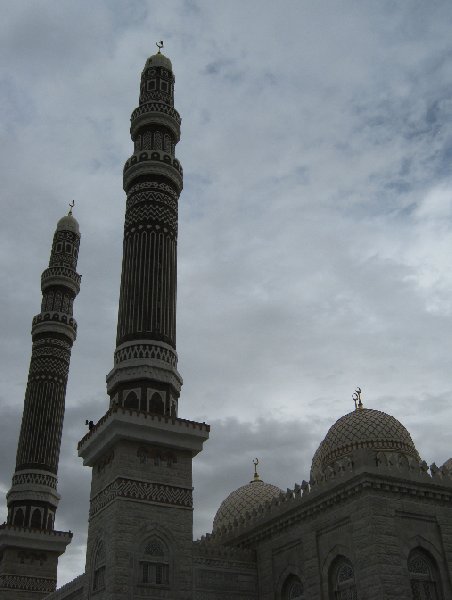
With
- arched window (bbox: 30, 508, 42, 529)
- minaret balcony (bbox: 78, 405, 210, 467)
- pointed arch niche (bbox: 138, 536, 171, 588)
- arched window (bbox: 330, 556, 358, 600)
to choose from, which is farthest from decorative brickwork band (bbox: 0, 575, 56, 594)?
arched window (bbox: 330, 556, 358, 600)

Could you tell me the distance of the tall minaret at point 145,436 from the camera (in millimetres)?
16547

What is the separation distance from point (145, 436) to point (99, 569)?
342 cm

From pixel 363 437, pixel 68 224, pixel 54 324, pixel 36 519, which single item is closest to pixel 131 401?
pixel 363 437

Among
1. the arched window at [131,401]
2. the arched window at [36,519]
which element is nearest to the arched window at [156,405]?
the arched window at [131,401]

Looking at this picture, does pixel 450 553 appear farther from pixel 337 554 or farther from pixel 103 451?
pixel 103 451

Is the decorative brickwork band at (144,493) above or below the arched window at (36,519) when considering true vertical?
below

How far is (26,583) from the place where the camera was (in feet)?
83.3

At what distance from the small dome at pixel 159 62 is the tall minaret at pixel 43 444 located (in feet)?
36.0

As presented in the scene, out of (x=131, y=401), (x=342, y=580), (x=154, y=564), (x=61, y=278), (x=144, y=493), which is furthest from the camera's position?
(x=61, y=278)

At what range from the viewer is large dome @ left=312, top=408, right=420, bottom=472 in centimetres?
2253

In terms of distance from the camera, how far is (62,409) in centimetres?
2953

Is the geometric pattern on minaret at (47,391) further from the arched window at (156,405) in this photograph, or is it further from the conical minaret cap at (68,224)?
the arched window at (156,405)

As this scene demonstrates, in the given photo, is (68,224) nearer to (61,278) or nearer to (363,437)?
(61,278)

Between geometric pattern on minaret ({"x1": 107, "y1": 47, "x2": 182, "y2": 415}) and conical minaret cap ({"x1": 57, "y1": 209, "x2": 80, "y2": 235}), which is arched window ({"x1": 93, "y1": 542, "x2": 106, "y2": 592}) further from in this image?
conical minaret cap ({"x1": 57, "y1": 209, "x2": 80, "y2": 235})
